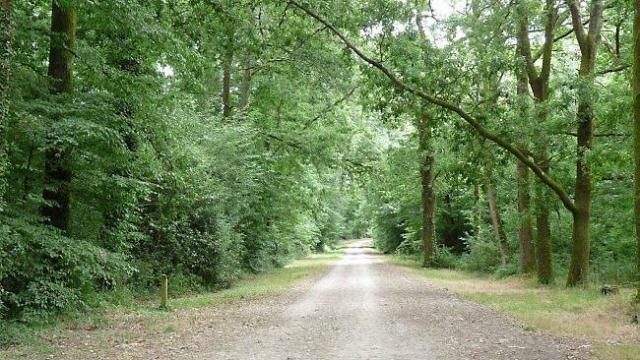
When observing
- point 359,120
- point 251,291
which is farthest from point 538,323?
point 359,120

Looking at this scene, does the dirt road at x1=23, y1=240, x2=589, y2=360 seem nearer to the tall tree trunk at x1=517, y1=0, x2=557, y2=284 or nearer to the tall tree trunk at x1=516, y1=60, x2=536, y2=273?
the tall tree trunk at x1=517, y1=0, x2=557, y2=284

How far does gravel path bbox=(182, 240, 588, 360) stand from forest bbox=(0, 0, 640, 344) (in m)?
3.23

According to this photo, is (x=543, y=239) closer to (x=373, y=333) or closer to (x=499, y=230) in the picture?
(x=499, y=230)

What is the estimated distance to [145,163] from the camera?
48.2 ft

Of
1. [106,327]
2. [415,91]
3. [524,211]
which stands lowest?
[106,327]

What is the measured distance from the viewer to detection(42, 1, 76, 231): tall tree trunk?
42.0ft

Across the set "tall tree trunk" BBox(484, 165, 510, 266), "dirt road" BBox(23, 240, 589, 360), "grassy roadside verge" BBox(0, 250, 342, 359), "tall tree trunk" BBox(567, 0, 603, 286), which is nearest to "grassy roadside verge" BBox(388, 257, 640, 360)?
"dirt road" BBox(23, 240, 589, 360)

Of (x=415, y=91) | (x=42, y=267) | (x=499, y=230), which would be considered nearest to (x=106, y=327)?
(x=42, y=267)

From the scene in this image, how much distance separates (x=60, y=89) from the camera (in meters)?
13.2

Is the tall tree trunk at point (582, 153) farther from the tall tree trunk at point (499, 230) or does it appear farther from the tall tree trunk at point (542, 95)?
the tall tree trunk at point (499, 230)

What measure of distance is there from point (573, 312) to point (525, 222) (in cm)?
976

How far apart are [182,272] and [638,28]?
1558 cm

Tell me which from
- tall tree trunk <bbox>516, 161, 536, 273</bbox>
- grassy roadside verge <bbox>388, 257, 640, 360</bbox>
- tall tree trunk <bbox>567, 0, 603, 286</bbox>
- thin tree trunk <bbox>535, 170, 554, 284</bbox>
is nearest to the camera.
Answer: grassy roadside verge <bbox>388, 257, 640, 360</bbox>

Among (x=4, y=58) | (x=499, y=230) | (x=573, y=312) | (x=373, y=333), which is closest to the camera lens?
(x=4, y=58)
